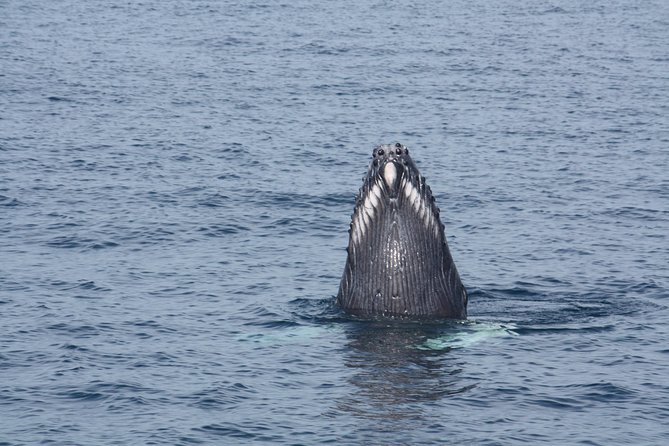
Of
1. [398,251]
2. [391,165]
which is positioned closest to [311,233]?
[398,251]

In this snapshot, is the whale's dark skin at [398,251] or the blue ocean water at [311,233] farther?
the whale's dark skin at [398,251]

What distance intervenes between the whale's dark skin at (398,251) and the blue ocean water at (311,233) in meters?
0.53

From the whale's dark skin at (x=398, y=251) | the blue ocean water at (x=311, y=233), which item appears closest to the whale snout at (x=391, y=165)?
the whale's dark skin at (x=398, y=251)

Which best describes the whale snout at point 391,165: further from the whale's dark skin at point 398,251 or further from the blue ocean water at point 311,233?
the blue ocean water at point 311,233

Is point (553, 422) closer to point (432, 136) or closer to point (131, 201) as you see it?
point (131, 201)

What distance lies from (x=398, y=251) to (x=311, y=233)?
13.5 metres

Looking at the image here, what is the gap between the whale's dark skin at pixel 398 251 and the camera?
28.4 meters

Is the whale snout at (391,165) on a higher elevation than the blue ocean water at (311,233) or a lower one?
higher

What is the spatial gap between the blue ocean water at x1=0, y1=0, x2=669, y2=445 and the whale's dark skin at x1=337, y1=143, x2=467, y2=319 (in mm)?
530

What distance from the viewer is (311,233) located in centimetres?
4256

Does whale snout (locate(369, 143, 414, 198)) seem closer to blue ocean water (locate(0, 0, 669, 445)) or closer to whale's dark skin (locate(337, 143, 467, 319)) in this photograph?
whale's dark skin (locate(337, 143, 467, 319))

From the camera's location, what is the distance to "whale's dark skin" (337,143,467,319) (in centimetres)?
2839

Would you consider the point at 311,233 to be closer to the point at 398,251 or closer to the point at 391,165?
the point at 398,251

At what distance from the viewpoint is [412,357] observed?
28.8 m
